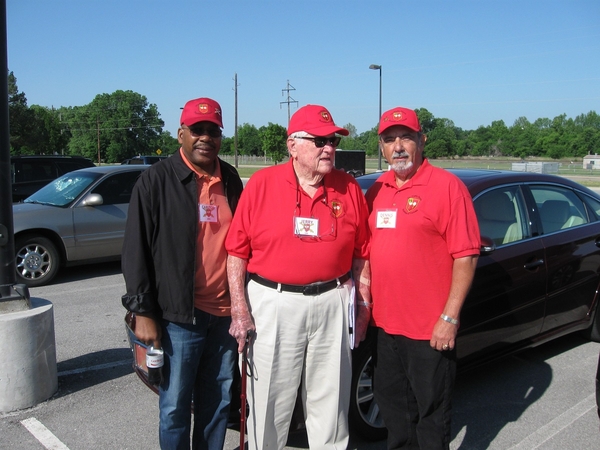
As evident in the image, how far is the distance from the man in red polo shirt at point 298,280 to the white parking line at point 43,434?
56.8 inches

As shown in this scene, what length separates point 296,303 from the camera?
2.54 m

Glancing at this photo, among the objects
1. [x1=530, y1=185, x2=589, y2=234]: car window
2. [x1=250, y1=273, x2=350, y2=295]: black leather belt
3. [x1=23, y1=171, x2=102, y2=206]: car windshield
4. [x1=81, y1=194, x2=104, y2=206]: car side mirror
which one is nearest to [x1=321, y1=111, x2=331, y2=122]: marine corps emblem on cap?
[x1=250, y1=273, x2=350, y2=295]: black leather belt

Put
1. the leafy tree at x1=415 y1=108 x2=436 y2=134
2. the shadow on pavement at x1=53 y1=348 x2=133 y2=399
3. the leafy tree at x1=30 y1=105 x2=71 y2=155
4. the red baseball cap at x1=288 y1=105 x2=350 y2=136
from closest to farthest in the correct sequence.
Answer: the red baseball cap at x1=288 y1=105 x2=350 y2=136 < the shadow on pavement at x1=53 y1=348 x2=133 y2=399 < the leafy tree at x1=415 y1=108 x2=436 y2=134 < the leafy tree at x1=30 y1=105 x2=71 y2=155

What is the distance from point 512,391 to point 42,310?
356cm

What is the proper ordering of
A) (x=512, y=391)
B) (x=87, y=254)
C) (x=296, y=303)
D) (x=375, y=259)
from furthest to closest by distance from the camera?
(x=87, y=254) < (x=512, y=391) < (x=375, y=259) < (x=296, y=303)

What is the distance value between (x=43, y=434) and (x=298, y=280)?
2.17 m

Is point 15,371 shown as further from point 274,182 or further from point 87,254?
point 87,254

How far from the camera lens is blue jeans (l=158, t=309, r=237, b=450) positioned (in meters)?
2.65

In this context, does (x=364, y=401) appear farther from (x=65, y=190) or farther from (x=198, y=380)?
(x=65, y=190)

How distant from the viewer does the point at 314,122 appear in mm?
2529

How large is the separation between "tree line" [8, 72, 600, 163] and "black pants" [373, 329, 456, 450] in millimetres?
58423

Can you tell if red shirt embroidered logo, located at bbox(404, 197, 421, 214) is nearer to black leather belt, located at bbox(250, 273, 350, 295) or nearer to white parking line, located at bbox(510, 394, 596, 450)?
black leather belt, located at bbox(250, 273, 350, 295)

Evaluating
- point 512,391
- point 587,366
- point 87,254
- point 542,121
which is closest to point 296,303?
point 512,391

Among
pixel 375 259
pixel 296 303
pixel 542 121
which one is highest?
pixel 542 121
